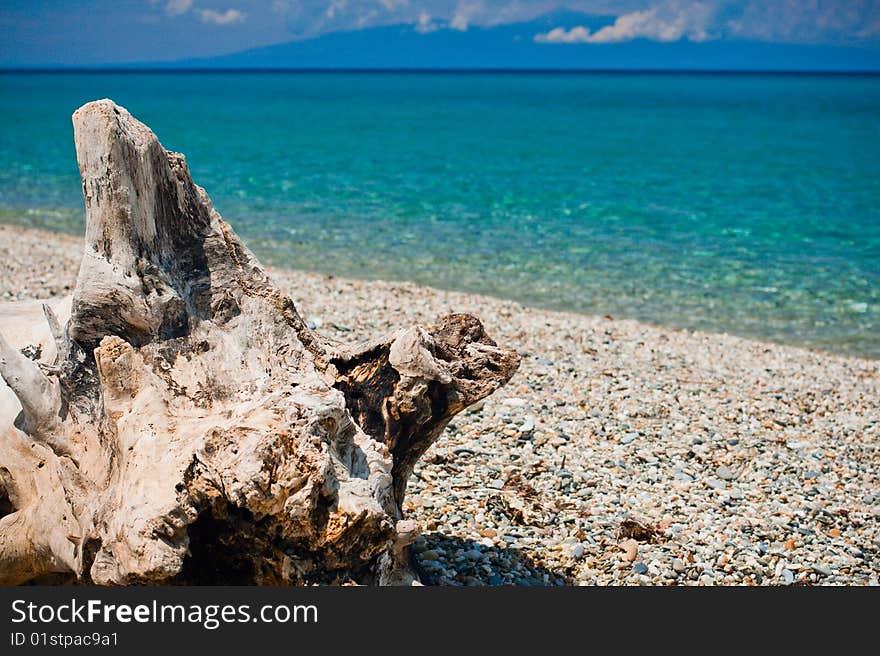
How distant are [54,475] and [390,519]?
1.97 m

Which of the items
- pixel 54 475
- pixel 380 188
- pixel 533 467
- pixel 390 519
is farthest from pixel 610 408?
pixel 380 188

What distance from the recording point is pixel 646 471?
726 cm

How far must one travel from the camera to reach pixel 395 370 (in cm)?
463

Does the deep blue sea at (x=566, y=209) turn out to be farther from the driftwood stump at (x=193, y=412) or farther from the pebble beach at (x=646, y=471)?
the driftwood stump at (x=193, y=412)

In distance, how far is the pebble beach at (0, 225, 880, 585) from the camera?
5934 millimetres

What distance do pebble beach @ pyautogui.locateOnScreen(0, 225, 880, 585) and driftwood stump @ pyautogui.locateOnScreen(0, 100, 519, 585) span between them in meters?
1.43

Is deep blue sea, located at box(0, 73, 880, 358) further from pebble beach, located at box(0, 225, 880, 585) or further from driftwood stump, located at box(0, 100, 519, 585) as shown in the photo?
driftwood stump, located at box(0, 100, 519, 585)

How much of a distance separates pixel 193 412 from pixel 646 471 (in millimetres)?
4360

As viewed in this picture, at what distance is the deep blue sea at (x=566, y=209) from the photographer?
16.5 m

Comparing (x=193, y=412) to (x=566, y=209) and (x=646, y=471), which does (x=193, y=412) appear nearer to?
(x=646, y=471)

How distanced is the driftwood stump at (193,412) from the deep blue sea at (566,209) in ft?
35.9

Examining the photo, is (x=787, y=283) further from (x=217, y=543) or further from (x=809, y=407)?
(x=217, y=543)

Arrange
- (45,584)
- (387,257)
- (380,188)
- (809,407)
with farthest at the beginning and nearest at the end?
(380,188), (387,257), (809,407), (45,584)

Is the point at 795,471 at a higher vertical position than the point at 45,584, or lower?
lower
